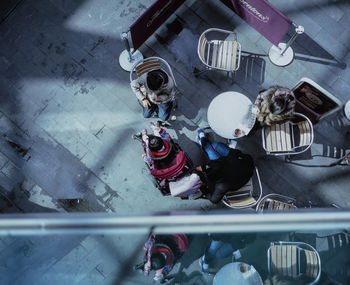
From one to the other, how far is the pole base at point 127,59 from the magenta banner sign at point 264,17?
1.76m


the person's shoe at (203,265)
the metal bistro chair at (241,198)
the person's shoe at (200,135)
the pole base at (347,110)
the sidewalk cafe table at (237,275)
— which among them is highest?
the person's shoe at (203,265)

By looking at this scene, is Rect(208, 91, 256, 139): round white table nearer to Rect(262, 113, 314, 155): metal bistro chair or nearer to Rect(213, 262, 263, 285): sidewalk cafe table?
Rect(262, 113, 314, 155): metal bistro chair

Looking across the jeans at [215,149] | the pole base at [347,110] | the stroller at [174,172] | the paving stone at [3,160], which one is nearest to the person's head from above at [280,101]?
the jeans at [215,149]

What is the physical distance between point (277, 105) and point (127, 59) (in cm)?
279

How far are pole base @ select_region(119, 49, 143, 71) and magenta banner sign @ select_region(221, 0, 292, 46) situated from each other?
1.76m

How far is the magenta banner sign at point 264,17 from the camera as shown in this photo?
4891 mm

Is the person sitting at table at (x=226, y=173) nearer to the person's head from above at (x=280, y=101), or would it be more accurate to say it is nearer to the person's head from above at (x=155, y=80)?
the person's head from above at (x=280, y=101)

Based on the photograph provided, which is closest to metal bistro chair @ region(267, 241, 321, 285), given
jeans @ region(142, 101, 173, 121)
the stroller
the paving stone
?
the stroller

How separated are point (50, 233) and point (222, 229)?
1008mm

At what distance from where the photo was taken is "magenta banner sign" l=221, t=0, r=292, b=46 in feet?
16.0

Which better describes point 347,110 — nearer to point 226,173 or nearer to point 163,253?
point 226,173

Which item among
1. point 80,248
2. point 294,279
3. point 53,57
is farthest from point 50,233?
point 53,57

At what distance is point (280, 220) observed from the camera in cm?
187

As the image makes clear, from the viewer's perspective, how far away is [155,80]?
179 inches
